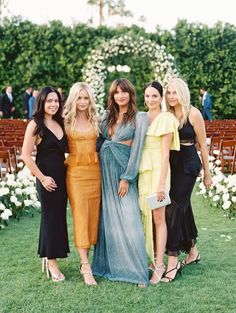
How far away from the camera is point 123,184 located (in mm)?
4785

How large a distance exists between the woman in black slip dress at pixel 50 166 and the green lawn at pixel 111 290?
330 millimetres

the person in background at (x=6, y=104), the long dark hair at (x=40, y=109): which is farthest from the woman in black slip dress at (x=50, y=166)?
the person in background at (x=6, y=104)

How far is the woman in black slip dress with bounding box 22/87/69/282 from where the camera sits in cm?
477

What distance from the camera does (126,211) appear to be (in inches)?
190

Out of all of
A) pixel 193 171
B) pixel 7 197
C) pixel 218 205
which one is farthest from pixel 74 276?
pixel 218 205

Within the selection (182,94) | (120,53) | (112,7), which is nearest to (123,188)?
(182,94)

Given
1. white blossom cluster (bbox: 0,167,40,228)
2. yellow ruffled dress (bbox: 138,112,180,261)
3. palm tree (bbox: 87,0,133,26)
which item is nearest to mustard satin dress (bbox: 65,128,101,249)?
yellow ruffled dress (bbox: 138,112,180,261)

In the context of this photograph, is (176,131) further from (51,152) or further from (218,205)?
(218,205)

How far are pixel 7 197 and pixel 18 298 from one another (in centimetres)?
330

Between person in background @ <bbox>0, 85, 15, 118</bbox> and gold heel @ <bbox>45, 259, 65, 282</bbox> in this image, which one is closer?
gold heel @ <bbox>45, 259, 65, 282</bbox>

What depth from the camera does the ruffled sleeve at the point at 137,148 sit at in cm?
473

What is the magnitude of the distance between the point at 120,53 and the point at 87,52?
7.10ft

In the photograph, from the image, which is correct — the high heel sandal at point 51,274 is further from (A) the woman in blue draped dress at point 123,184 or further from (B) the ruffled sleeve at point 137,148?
(B) the ruffled sleeve at point 137,148

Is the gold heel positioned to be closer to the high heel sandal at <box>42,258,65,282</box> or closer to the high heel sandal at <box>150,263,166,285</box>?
the high heel sandal at <box>42,258,65,282</box>
